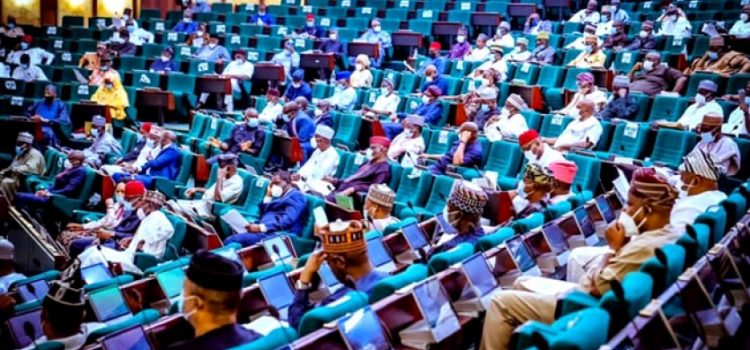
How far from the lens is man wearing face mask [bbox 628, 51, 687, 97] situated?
8.75 meters

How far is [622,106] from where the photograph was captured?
26.7ft

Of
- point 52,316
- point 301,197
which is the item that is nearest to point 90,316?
point 52,316

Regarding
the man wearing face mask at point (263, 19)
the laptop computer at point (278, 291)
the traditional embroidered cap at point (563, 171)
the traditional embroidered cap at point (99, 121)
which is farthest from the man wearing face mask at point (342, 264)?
the man wearing face mask at point (263, 19)

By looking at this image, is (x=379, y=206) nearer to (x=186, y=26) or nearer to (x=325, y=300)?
(x=325, y=300)

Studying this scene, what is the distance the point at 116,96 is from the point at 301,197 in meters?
4.99

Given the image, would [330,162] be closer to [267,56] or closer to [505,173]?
[505,173]

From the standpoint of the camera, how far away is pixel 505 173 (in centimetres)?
703

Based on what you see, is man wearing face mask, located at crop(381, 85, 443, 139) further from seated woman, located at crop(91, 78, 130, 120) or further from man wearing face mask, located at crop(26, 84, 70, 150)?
man wearing face mask, located at crop(26, 84, 70, 150)

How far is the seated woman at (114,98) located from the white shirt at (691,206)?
7.48 metres

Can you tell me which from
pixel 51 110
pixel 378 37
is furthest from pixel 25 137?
pixel 378 37

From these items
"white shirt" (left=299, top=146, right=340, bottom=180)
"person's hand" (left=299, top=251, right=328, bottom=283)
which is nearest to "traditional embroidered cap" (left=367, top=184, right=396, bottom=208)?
"person's hand" (left=299, top=251, right=328, bottom=283)

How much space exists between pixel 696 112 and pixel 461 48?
4.44 metres

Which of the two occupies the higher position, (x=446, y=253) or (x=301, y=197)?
(x=446, y=253)

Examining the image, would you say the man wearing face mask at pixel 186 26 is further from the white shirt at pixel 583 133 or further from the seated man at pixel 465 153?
the white shirt at pixel 583 133
